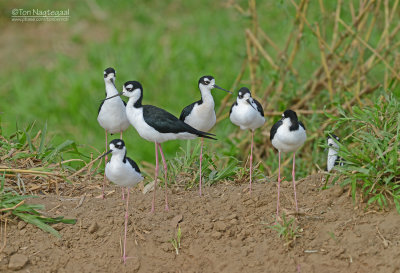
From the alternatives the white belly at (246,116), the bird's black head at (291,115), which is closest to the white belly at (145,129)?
the white belly at (246,116)

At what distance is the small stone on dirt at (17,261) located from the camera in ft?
14.9

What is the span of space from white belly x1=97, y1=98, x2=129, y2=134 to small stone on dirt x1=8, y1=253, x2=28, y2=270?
1185 millimetres

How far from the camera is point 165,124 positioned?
469cm

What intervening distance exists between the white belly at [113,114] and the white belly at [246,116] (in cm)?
85

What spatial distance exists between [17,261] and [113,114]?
1.29m

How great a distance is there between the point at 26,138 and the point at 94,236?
1608 millimetres

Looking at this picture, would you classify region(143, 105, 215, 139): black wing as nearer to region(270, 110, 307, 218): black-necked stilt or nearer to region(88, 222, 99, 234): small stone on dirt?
region(270, 110, 307, 218): black-necked stilt

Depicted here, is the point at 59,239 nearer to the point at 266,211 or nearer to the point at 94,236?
the point at 94,236

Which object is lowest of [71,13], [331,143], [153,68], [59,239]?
[59,239]

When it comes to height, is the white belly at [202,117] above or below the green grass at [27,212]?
above

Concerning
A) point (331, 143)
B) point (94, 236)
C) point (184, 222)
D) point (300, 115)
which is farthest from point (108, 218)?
point (300, 115)

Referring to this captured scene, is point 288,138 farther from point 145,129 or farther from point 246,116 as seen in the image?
point 145,129

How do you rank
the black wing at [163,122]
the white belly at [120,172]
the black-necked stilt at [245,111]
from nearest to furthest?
the white belly at [120,172], the black wing at [163,122], the black-necked stilt at [245,111]

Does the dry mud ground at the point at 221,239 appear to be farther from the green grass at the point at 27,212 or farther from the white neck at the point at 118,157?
the white neck at the point at 118,157
